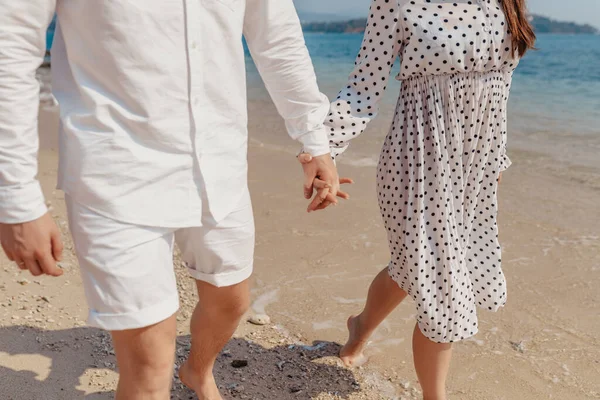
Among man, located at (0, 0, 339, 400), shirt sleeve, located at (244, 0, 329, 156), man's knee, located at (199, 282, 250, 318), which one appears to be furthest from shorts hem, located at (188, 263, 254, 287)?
shirt sleeve, located at (244, 0, 329, 156)

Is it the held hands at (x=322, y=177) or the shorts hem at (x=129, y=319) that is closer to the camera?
the shorts hem at (x=129, y=319)

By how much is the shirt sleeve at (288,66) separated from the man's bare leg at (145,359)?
2.68 feet

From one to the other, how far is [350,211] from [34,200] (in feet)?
12.4

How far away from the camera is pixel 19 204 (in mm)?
1645

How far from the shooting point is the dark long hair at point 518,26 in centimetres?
243

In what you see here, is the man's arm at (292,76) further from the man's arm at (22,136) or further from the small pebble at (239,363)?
the small pebble at (239,363)

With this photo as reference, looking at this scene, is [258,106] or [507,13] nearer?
[507,13]

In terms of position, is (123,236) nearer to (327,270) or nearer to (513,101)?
(327,270)

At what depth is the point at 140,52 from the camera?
1.74m

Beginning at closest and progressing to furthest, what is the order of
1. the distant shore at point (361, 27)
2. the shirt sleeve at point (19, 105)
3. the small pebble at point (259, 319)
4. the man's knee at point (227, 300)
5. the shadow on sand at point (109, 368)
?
the shirt sleeve at point (19, 105) < the man's knee at point (227, 300) < the shadow on sand at point (109, 368) < the small pebble at point (259, 319) < the distant shore at point (361, 27)

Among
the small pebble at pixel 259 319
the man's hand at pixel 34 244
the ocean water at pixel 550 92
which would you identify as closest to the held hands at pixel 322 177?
the man's hand at pixel 34 244

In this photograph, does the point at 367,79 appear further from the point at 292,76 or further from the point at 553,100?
the point at 553,100

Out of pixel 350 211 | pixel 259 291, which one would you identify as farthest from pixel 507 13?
pixel 350 211

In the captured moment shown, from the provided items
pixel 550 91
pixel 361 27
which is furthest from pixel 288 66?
pixel 361 27
